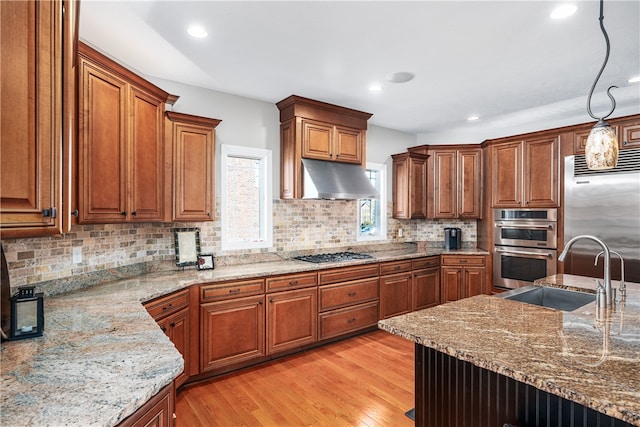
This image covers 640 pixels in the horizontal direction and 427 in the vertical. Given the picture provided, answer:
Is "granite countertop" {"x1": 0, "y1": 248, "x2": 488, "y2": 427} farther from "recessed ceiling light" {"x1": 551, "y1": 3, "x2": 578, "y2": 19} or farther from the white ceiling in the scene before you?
"recessed ceiling light" {"x1": 551, "y1": 3, "x2": 578, "y2": 19}

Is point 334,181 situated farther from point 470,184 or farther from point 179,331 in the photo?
point 470,184

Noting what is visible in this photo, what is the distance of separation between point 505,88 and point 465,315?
275 cm

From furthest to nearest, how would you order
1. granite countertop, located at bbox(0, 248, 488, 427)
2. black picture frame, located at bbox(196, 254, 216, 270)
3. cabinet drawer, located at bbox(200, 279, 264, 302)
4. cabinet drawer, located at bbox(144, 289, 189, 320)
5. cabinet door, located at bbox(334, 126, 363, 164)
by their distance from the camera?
cabinet door, located at bbox(334, 126, 363, 164), black picture frame, located at bbox(196, 254, 216, 270), cabinet drawer, located at bbox(200, 279, 264, 302), cabinet drawer, located at bbox(144, 289, 189, 320), granite countertop, located at bbox(0, 248, 488, 427)

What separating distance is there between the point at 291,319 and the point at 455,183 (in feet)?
10.8

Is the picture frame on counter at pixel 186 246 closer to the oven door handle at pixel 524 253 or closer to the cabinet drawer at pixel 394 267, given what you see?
the cabinet drawer at pixel 394 267

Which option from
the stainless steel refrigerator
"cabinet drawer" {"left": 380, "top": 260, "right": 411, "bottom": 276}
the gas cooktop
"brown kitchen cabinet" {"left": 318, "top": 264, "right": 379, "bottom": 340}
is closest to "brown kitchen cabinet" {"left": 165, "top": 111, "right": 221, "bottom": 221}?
the gas cooktop

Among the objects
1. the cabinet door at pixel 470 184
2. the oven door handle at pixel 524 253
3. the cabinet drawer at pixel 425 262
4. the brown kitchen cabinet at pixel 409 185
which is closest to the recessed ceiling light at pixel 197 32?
the brown kitchen cabinet at pixel 409 185

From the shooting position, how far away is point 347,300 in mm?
3908

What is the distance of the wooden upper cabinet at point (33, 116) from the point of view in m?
1.06

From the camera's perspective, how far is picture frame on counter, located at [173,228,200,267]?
3.27 metres

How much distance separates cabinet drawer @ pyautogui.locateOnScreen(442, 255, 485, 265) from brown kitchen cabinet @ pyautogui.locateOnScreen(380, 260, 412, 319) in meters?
0.73

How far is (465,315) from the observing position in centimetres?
189

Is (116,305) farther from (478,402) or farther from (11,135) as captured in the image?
(478,402)

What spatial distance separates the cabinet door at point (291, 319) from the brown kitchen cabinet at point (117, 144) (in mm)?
1384
